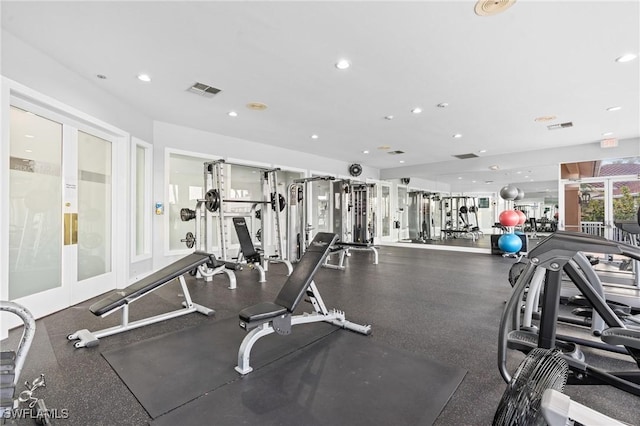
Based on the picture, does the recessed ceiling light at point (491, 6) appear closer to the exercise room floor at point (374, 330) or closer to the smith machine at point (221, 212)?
the exercise room floor at point (374, 330)

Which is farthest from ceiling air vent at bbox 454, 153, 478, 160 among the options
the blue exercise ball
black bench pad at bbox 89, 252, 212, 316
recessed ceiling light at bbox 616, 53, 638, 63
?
black bench pad at bbox 89, 252, 212, 316

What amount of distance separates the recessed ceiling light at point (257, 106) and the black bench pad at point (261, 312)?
3227mm

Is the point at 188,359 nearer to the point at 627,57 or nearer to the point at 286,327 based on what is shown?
the point at 286,327

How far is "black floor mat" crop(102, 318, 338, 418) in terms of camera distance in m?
1.85

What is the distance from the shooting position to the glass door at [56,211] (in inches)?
117

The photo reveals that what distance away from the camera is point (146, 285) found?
105 inches

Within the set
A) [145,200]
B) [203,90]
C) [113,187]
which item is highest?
[203,90]

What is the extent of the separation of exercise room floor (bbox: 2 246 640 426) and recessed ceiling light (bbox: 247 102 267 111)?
2.75m

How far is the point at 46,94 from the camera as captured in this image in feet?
9.92

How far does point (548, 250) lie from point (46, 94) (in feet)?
14.8

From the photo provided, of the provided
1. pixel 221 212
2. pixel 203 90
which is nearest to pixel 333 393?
pixel 221 212

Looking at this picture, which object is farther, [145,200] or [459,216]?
[459,216]

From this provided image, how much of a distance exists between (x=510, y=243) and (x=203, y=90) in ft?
23.0

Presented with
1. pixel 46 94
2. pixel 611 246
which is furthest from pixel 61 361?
pixel 611 246
